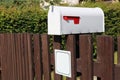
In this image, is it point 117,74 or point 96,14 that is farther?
point 96,14

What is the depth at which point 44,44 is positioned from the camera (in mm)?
3135

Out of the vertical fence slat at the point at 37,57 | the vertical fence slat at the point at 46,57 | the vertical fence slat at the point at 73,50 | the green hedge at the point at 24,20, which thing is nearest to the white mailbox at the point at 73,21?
the vertical fence slat at the point at 73,50

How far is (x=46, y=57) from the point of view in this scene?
10.3 feet

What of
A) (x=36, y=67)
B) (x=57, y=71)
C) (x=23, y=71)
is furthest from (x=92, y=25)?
(x=23, y=71)

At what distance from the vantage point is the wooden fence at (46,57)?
2.44 meters

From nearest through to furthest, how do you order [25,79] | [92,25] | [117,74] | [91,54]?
1. [117,74]
2. [91,54]
3. [92,25]
4. [25,79]

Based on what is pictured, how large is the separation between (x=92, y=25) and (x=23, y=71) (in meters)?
1.25

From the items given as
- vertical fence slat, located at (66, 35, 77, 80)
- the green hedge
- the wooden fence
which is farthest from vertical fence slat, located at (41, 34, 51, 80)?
the green hedge

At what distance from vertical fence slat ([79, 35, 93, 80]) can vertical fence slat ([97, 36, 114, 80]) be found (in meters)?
0.10

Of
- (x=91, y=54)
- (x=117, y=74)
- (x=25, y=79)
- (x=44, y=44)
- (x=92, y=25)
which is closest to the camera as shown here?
(x=117, y=74)

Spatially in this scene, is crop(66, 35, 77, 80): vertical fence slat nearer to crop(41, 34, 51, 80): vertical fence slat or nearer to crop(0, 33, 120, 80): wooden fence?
crop(0, 33, 120, 80): wooden fence

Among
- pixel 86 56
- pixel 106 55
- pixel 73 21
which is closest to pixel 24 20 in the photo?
pixel 73 21

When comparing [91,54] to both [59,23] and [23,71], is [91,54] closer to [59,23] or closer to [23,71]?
[59,23]

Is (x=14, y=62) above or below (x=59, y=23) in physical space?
below
